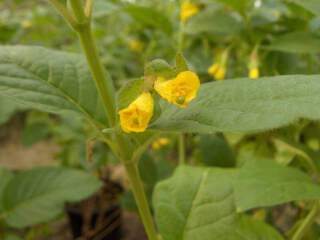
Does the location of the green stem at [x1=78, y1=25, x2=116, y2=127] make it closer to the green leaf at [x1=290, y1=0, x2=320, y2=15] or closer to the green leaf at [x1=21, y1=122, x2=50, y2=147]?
the green leaf at [x1=290, y1=0, x2=320, y2=15]

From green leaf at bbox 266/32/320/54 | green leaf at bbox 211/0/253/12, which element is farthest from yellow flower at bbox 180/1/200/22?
green leaf at bbox 266/32/320/54

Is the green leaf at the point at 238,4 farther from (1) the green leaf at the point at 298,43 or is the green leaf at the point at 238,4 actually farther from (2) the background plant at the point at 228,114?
(1) the green leaf at the point at 298,43

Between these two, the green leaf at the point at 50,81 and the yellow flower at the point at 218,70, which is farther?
the yellow flower at the point at 218,70

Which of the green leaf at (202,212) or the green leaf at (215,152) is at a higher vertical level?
A: the green leaf at (202,212)

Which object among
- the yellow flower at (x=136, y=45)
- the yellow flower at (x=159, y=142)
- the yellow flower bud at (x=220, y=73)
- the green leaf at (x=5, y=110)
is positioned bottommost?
the yellow flower at (x=159, y=142)

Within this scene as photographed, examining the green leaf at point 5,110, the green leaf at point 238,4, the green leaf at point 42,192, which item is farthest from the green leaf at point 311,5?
the green leaf at point 5,110

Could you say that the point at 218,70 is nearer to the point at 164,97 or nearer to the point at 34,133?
the point at 164,97

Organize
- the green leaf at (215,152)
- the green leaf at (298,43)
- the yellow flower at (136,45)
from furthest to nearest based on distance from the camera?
the yellow flower at (136,45) → the green leaf at (215,152) → the green leaf at (298,43)
